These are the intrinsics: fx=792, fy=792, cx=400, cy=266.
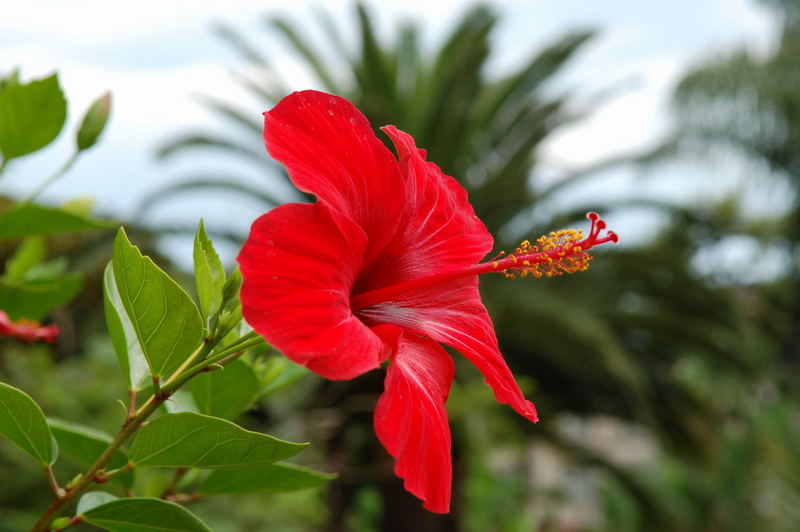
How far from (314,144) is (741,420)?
8319mm

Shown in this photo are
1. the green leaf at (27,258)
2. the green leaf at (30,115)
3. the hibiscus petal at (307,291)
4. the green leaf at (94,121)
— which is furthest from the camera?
the green leaf at (27,258)

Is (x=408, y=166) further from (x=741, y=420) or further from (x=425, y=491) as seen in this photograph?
(x=741, y=420)

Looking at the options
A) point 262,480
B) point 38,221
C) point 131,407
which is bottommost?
point 262,480

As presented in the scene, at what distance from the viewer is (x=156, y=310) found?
0.46m

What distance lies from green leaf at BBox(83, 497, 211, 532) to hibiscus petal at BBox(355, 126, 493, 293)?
0.19m

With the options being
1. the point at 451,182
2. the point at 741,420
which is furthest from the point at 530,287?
the point at 741,420

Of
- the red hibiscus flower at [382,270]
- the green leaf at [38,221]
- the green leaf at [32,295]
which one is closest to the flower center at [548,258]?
the red hibiscus flower at [382,270]

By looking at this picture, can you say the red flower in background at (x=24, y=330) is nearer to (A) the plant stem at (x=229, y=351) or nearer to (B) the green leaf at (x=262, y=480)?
(B) the green leaf at (x=262, y=480)

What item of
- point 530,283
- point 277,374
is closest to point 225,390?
point 277,374

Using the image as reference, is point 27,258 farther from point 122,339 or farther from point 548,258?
point 548,258

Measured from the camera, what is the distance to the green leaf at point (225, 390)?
2.00 ft

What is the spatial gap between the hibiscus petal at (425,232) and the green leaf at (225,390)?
0.40ft

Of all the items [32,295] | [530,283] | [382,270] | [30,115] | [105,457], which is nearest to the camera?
[105,457]

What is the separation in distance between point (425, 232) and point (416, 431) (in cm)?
18
